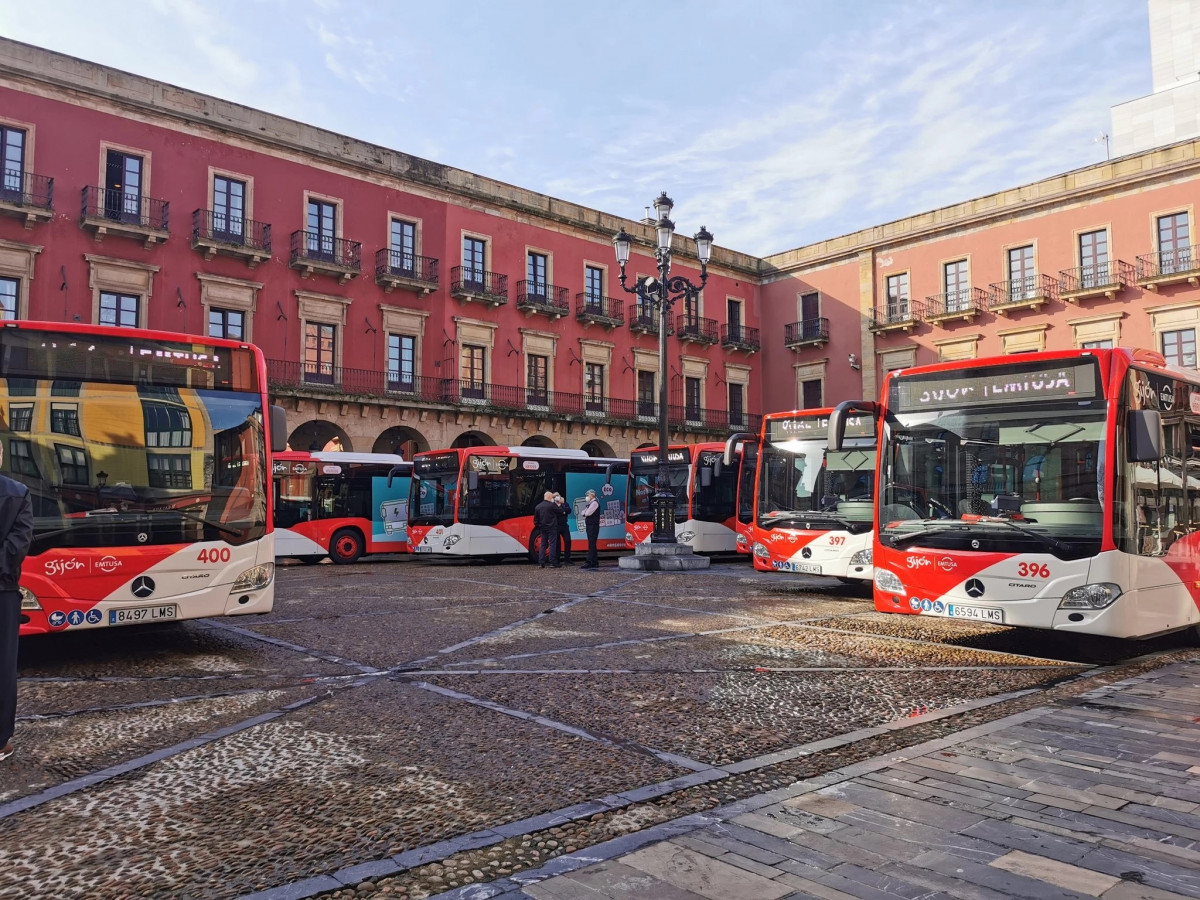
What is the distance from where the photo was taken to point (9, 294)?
2142 cm

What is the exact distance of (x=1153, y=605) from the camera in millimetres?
7191

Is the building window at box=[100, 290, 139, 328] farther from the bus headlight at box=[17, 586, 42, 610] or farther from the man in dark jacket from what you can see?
the man in dark jacket

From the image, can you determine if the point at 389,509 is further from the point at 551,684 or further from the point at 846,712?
the point at 846,712

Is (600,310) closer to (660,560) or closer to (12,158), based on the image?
(660,560)

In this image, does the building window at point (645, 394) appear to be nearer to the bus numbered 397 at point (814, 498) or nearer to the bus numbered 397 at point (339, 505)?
the bus numbered 397 at point (339, 505)

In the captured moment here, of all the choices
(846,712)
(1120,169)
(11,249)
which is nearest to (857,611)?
(846,712)

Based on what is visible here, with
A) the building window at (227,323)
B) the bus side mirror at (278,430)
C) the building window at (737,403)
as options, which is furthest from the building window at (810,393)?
the bus side mirror at (278,430)

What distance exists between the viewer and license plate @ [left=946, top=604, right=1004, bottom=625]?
7105mm

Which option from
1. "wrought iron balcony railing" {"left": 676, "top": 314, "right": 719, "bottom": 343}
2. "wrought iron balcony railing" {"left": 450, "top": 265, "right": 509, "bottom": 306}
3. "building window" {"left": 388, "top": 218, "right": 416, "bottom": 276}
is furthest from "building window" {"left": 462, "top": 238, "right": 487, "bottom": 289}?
"wrought iron balcony railing" {"left": 676, "top": 314, "right": 719, "bottom": 343}

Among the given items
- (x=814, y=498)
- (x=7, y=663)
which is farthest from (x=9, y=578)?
(x=814, y=498)

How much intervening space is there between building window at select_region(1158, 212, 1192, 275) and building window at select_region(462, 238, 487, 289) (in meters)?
21.5

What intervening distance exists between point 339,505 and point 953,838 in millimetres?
18781

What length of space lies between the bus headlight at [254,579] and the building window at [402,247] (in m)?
21.6

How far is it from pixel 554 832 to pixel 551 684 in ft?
8.81
